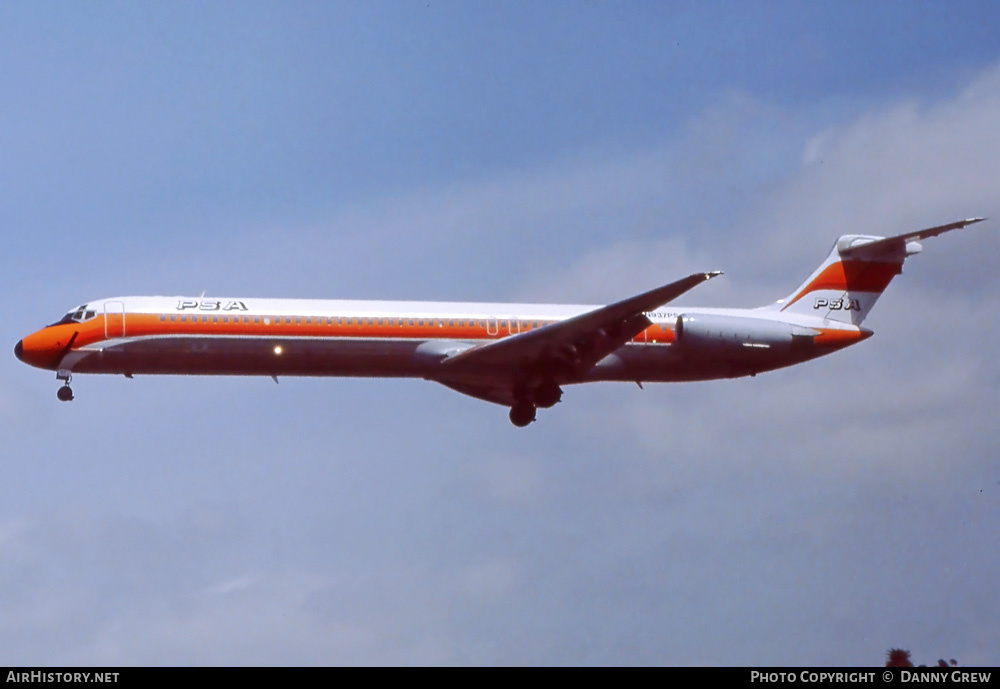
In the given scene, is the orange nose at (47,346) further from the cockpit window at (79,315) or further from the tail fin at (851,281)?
the tail fin at (851,281)

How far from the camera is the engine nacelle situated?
38406 millimetres

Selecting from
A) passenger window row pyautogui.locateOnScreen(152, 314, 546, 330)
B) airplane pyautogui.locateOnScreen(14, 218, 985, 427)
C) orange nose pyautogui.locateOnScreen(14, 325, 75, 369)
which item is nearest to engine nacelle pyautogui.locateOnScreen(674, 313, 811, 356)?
airplane pyautogui.locateOnScreen(14, 218, 985, 427)

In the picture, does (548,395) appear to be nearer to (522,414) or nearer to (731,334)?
(522,414)

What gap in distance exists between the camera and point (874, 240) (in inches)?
1676

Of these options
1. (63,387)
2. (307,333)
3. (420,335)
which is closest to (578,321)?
(420,335)

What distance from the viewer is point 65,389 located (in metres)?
37.0

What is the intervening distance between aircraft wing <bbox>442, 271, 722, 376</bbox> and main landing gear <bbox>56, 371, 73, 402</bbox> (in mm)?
10167

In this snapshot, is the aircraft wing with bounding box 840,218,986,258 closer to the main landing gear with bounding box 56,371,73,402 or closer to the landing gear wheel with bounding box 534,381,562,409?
the landing gear wheel with bounding box 534,381,562,409

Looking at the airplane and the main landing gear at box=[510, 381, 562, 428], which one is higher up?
the airplane

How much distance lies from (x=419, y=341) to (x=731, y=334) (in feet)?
29.2

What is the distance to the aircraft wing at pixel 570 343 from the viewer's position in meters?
35.8

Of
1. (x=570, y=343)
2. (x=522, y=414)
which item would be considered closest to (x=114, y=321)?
(x=522, y=414)

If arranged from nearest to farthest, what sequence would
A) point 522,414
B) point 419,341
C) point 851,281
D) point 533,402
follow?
1. point 419,341
2. point 533,402
3. point 522,414
4. point 851,281
